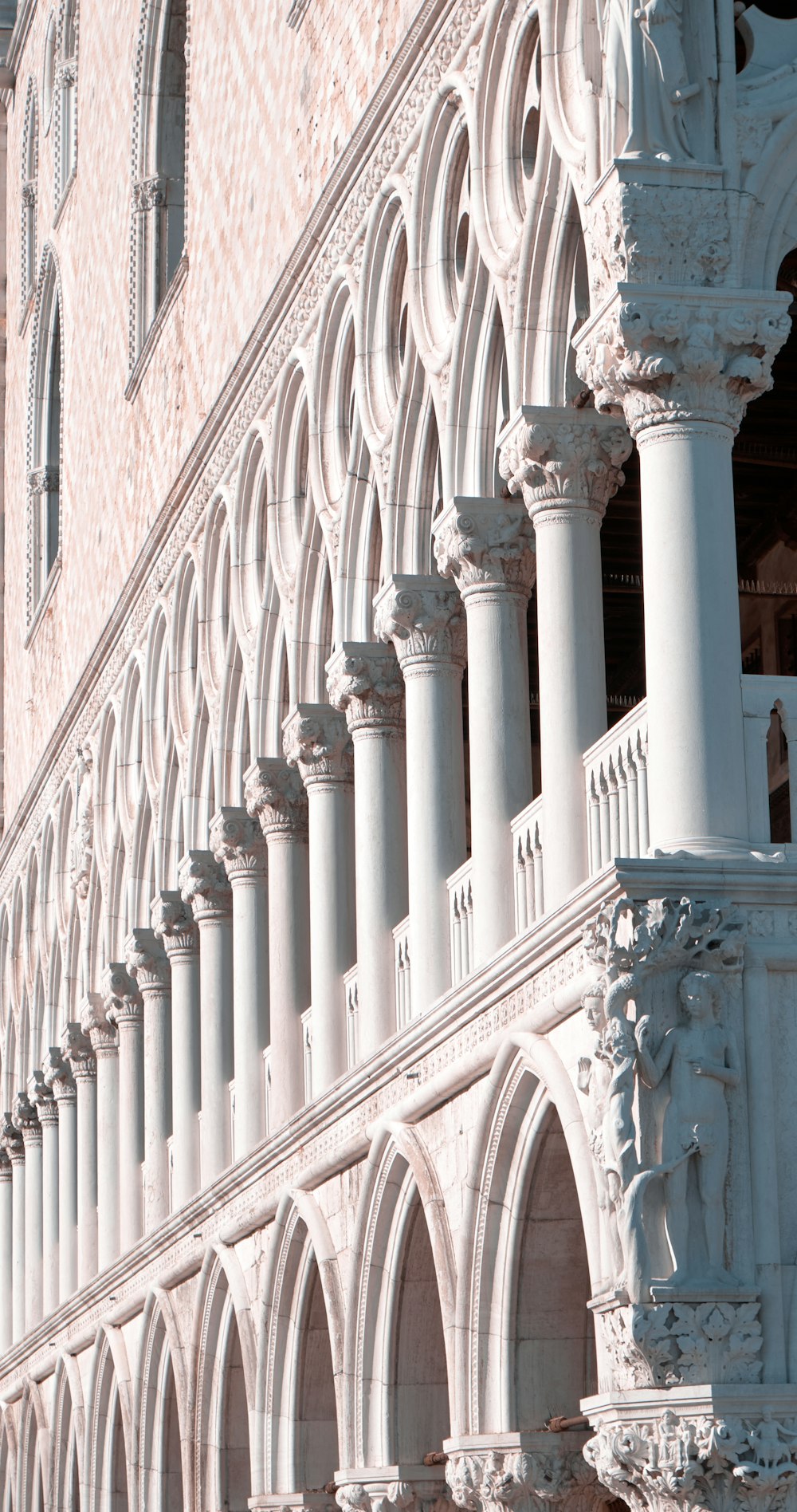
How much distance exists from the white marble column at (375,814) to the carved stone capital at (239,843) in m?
2.60

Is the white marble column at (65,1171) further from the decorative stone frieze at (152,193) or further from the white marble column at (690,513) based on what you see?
the white marble column at (690,513)

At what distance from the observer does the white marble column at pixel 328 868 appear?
14.6 m

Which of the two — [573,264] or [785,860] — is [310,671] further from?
[785,860]

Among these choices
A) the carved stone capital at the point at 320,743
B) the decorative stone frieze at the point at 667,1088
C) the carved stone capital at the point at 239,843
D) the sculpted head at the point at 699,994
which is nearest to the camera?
the decorative stone frieze at the point at 667,1088

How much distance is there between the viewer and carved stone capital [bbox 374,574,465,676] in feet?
42.5

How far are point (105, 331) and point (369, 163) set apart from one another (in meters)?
9.83

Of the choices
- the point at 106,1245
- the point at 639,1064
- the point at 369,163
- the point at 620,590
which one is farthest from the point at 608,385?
the point at 106,1245

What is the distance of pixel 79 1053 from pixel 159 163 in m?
7.02

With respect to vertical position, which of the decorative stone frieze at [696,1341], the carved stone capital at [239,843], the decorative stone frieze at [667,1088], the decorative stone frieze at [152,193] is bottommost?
the decorative stone frieze at [696,1341]

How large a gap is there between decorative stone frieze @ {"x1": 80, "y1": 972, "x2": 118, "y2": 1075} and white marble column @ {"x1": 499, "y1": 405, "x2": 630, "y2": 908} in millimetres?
11144

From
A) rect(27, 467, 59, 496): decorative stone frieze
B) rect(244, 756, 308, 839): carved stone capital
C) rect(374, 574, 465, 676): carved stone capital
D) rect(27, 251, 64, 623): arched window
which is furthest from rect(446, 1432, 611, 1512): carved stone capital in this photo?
rect(27, 467, 59, 496): decorative stone frieze

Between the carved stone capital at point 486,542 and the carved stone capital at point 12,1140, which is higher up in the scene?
the carved stone capital at point 486,542

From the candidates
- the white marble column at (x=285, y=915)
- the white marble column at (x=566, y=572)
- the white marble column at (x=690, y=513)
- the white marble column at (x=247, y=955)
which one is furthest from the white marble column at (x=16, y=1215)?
the white marble column at (x=690, y=513)

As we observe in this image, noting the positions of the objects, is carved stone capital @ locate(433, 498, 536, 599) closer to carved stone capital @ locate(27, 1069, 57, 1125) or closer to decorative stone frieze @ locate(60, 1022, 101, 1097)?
decorative stone frieze @ locate(60, 1022, 101, 1097)
